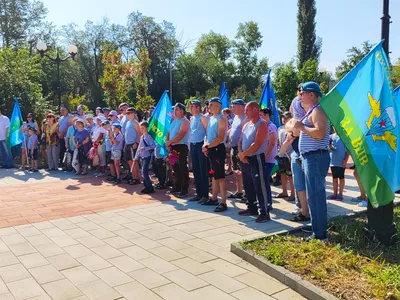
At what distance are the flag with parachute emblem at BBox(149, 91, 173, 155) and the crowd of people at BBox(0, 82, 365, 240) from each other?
16 centimetres

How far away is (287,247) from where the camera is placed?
458 centimetres

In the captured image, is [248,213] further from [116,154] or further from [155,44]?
[155,44]

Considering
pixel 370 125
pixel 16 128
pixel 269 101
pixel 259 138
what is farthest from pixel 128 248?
pixel 16 128

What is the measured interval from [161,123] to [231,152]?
5.57 ft

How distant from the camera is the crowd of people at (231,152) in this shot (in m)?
4.77

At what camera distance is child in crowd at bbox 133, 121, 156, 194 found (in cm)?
858

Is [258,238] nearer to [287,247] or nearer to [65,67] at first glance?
[287,247]

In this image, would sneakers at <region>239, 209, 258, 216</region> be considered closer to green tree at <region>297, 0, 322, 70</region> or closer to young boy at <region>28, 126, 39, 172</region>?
young boy at <region>28, 126, 39, 172</region>

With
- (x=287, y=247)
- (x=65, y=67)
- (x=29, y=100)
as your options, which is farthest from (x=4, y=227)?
(x=65, y=67)

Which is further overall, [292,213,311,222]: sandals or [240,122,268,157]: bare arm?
[292,213,311,222]: sandals

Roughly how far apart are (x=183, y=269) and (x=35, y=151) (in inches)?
379

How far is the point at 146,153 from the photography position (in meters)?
8.70

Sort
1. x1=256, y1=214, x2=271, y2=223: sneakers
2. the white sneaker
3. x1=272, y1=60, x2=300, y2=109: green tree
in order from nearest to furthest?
x1=256, y1=214, x2=271, y2=223: sneakers → the white sneaker → x1=272, y1=60, x2=300, y2=109: green tree

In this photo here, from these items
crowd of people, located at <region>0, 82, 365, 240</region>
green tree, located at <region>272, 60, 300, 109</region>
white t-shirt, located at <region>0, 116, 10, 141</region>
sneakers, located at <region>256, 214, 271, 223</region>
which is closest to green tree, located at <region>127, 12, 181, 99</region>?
green tree, located at <region>272, 60, 300, 109</region>
